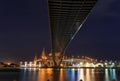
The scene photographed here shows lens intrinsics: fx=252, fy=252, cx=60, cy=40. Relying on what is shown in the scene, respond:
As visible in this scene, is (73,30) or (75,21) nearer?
(75,21)

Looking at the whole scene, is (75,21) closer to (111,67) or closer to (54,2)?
(54,2)

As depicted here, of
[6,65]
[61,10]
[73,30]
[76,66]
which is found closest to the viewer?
[61,10]

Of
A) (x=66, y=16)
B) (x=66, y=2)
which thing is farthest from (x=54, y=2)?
(x=66, y=16)

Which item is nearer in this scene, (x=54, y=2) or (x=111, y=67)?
(x=54, y=2)

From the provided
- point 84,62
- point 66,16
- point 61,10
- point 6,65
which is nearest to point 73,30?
point 66,16

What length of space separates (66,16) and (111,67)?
5493 inches

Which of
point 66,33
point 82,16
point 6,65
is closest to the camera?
point 82,16

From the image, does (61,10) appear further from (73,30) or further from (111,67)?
(111,67)

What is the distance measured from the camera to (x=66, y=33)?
33156 mm

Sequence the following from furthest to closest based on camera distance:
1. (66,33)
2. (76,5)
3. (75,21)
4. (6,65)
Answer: (6,65) → (66,33) → (75,21) → (76,5)

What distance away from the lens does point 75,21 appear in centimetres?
2488

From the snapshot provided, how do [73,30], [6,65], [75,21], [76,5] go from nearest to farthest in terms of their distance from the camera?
1. [76,5]
2. [75,21]
3. [73,30]
4. [6,65]

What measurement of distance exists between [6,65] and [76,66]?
43661 millimetres

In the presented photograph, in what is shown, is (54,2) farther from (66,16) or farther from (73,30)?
(73,30)
